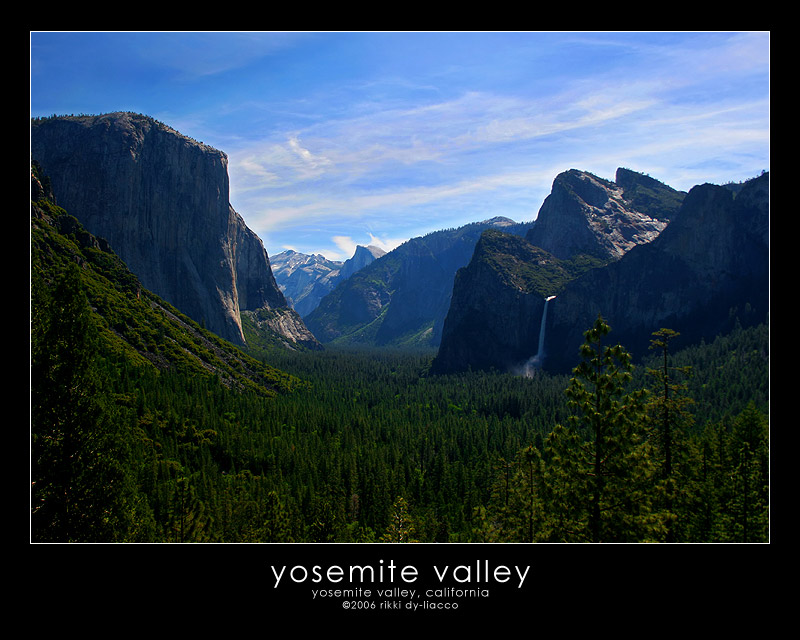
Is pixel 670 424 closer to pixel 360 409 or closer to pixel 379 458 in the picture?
pixel 379 458

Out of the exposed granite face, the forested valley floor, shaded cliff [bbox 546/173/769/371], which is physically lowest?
the forested valley floor

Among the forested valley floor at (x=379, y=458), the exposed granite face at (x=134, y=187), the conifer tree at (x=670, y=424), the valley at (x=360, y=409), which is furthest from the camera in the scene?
the exposed granite face at (x=134, y=187)

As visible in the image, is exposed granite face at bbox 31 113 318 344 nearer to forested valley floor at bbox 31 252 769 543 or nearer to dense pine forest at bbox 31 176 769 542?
dense pine forest at bbox 31 176 769 542

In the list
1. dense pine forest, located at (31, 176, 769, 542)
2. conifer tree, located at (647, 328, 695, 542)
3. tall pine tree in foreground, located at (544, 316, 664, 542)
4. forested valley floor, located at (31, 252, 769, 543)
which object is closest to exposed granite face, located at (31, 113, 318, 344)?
dense pine forest, located at (31, 176, 769, 542)

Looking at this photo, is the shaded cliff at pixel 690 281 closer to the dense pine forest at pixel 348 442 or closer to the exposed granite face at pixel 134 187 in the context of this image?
the dense pine forest at pixel 348 442

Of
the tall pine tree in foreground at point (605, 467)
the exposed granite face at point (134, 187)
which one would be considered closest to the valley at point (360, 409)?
the tall pine tree in foreground at point (605, 467)

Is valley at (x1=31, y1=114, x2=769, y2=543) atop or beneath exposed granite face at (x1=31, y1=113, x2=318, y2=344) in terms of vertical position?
beneath

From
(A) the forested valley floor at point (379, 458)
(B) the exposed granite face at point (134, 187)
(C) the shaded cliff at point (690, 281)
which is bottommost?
(A) the forested valley floor at point (379, 458)

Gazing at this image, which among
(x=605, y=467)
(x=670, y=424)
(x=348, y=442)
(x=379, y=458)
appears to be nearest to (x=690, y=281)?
(x=348, y=442)
